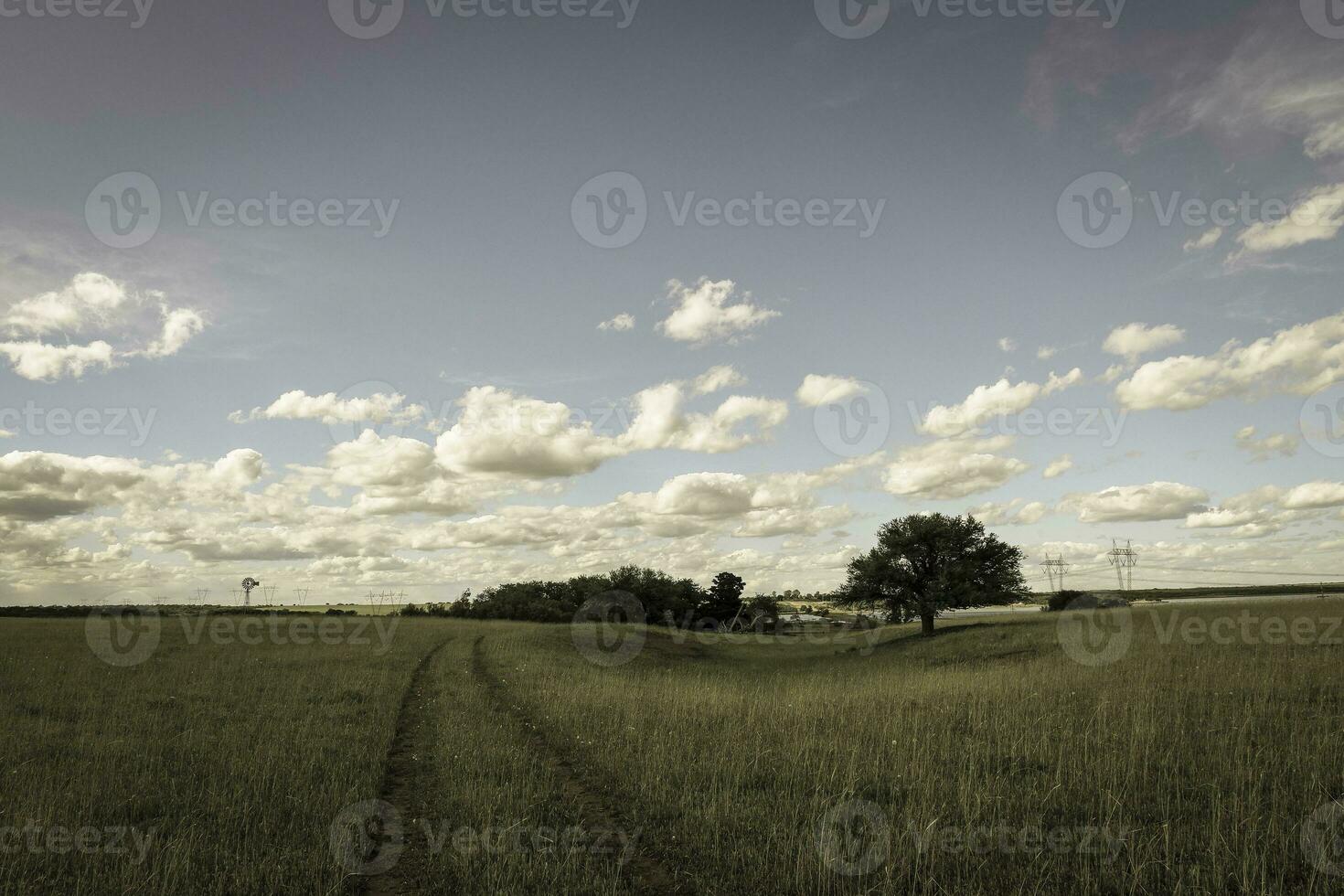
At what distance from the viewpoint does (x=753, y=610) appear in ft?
338

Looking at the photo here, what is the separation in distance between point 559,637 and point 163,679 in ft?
82.7

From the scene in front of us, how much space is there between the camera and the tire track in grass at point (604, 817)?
22.2ft

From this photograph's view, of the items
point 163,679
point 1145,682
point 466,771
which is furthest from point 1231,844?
point 163,679

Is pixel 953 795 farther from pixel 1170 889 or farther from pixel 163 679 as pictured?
pixel 163 679

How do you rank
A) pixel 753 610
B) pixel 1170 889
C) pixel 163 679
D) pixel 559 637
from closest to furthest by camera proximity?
1. pixel 1170 889
2. pixel 163 679
3. pixel 559 637
4. pixel 753 610

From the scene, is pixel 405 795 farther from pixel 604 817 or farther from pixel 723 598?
pixel 723 598

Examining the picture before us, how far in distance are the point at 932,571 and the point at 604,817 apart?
45779 mm

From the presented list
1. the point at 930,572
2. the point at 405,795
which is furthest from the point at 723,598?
the point at 405,795

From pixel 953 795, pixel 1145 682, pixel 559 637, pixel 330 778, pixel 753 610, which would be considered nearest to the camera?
pixel 953 795

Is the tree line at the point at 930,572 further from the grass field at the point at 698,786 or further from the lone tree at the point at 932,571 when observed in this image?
the grass field at the point at 698,786

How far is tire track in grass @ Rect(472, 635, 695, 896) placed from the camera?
6781mm

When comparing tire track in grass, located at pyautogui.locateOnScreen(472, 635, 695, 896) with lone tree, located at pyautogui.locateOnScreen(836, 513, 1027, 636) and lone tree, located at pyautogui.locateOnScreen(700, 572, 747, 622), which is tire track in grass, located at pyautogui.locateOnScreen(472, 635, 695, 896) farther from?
lone tree, located at pyautogui.locateOnScreen(700, 572, 747, 622)

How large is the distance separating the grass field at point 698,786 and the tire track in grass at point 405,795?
0.18ft

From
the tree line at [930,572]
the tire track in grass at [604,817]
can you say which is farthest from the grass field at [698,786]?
the tree line at [930,572]
